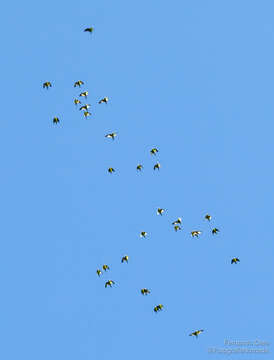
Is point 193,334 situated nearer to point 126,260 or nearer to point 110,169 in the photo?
point 126,260

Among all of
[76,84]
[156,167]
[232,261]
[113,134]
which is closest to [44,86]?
[76,84]

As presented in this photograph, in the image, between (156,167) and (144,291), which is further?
(156,167)

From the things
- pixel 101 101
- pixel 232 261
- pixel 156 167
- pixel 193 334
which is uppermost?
pixel 101 101

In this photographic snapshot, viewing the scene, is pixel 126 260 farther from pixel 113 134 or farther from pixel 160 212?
pixel 113 134

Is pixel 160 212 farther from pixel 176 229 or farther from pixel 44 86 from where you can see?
pixel 44 86

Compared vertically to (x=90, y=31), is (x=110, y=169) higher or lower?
lower

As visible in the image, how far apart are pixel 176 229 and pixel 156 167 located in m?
8.93

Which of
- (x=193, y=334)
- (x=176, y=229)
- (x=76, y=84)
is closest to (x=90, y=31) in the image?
(x=76, y=84)

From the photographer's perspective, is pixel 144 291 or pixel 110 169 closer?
pixel 144 291

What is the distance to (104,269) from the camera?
90.5 meters

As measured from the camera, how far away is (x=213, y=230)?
91312 mm

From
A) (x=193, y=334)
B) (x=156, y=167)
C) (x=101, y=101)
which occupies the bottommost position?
(x=193, y=334)

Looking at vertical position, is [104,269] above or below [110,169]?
below

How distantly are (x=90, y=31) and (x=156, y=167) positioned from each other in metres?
20.2
